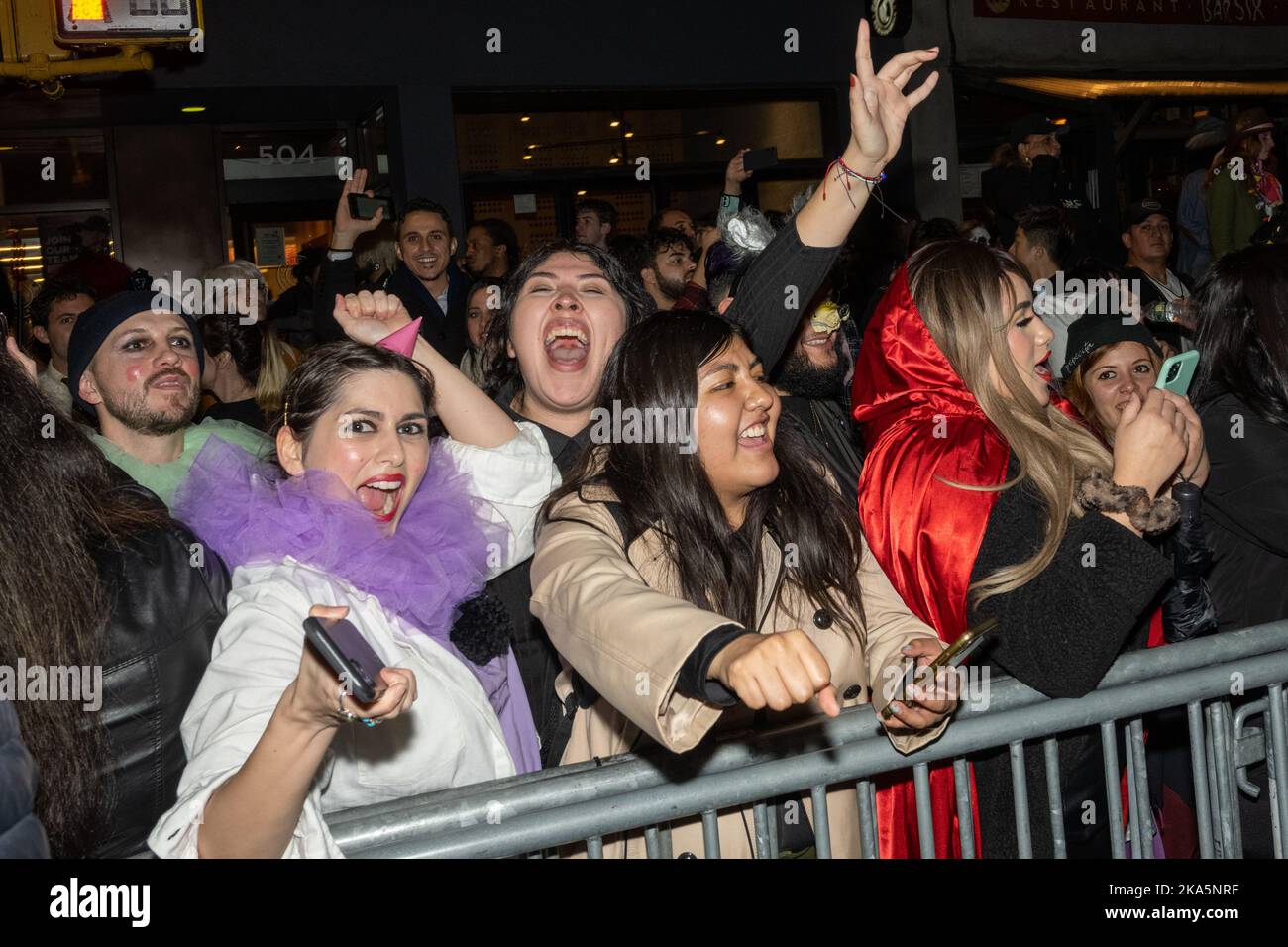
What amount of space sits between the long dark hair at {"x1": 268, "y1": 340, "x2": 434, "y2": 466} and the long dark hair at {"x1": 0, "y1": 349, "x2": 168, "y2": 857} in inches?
20.5

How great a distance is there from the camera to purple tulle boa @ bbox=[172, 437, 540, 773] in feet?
7.73

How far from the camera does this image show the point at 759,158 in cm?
542

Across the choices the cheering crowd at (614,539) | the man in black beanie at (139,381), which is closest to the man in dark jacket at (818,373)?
the cheering crowd at (614,539)

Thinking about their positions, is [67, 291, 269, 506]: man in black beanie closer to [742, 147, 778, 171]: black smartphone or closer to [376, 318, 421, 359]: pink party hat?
[376, 318, 421, 359]: pink party hat

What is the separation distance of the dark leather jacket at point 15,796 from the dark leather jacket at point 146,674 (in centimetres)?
62

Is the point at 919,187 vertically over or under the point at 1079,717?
over

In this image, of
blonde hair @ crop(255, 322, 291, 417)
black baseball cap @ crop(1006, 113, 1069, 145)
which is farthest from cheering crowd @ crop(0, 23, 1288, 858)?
black baseball cap @ crop(1006, 113, 1069, 145)

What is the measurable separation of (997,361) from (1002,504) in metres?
0.37

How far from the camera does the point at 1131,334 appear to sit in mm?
3979

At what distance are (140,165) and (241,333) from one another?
231 inches

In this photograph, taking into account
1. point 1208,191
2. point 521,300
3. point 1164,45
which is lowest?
point 521,300

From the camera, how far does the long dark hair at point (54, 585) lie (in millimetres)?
1877

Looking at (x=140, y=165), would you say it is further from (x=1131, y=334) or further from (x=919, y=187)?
(x=1131, y=334)
